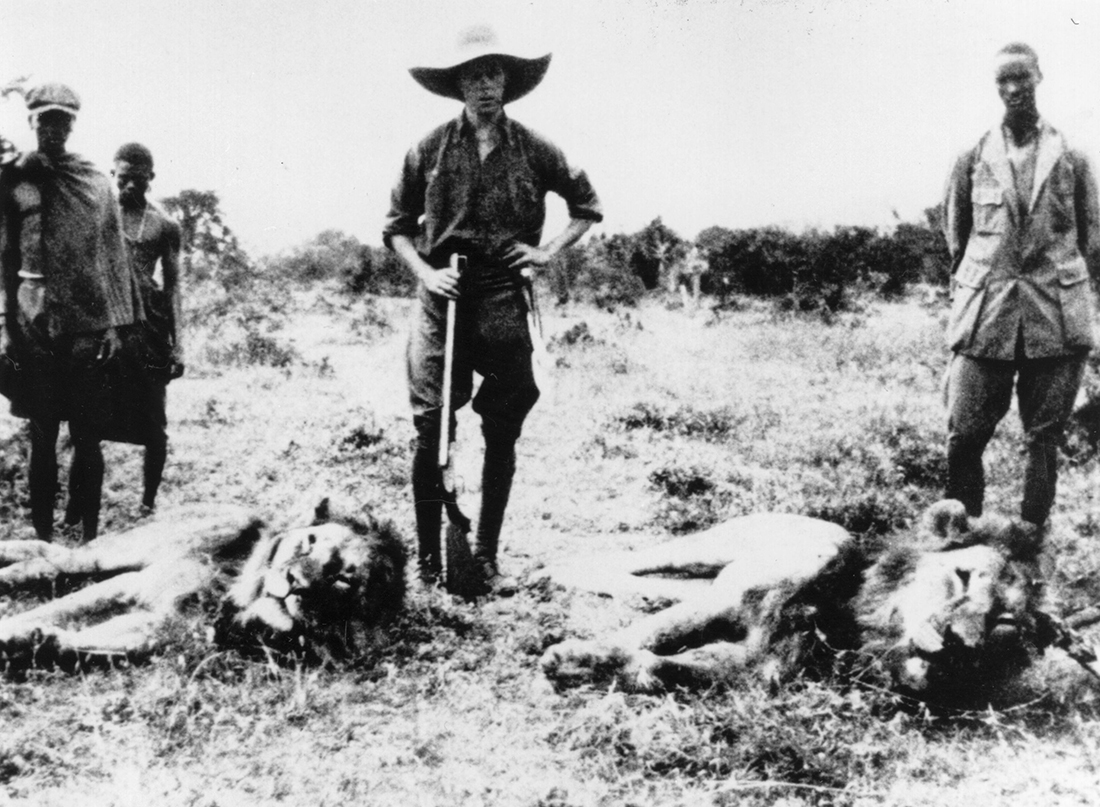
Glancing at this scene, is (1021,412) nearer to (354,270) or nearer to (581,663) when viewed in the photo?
(581,663)

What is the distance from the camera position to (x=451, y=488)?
3865mm

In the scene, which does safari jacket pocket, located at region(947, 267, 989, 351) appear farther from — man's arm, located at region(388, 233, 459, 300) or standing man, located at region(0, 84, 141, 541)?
standing man, located at region(0, 84, 141, 541)

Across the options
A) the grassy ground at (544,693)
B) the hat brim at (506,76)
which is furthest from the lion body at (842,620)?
the hat brim at (506,76)

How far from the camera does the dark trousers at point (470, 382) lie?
382 centimetres

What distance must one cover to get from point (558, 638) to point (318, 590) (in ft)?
2.95

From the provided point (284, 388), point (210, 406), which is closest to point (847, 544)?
point (210, 406)

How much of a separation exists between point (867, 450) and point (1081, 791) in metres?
3.48

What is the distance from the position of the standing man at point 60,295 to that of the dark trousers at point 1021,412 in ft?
12.1

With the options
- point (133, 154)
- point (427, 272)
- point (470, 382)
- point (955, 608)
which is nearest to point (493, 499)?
point (470, 382)

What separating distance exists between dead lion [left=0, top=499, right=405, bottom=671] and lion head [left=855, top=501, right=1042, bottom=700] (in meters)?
1.70

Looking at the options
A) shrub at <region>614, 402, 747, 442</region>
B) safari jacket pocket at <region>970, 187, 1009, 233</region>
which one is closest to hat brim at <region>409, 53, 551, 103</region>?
safari jacket pocket at <region>970, 187, 1009, 233</region>

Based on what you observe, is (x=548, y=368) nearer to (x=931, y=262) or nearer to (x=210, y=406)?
(x=210, y=406)

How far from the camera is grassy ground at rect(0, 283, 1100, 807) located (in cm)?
261

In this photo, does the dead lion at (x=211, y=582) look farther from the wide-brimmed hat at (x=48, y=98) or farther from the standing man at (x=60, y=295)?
the wide-brimmed hat at (x=48, y=98)
